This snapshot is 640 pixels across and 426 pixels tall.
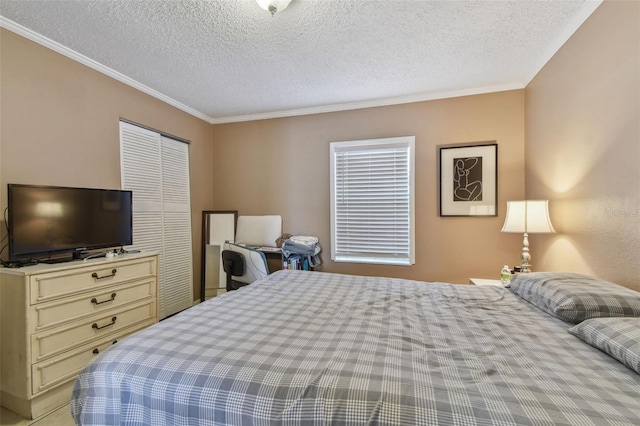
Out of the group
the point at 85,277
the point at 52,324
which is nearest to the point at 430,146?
the point at 85,277

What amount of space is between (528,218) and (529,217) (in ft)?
0.03

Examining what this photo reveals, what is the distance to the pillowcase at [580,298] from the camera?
1.22m

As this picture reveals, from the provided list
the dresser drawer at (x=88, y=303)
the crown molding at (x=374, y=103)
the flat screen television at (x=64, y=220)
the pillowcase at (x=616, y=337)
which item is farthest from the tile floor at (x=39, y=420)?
the crown molding at (x=374, y=103)

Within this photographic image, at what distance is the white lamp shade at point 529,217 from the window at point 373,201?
103 cm

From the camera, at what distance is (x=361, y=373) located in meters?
0.93

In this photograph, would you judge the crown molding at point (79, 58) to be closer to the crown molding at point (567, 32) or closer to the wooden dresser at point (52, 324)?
the wooden dresser at point (52, 324)

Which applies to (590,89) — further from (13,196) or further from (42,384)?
(42,384)

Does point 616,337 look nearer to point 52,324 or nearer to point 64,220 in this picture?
point 52,324

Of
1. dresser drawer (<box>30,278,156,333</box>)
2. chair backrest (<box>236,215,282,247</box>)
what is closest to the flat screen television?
dresser drawer (<box>30,278,156,333</box>)

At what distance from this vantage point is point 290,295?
1845 millimetres

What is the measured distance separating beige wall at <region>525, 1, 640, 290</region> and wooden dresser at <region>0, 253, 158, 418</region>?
11.1ft

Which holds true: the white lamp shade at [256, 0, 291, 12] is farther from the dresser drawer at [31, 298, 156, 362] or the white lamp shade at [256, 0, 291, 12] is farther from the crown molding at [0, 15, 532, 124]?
the dresser drawer at [31, 298, 156, 362]

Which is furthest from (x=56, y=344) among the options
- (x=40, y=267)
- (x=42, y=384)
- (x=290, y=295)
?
(x=290, y=295)

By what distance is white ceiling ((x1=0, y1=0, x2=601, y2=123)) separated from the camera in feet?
5.97
